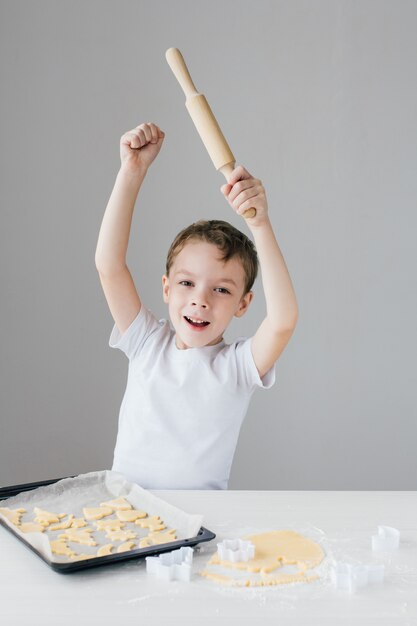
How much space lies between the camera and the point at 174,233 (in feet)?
8.02

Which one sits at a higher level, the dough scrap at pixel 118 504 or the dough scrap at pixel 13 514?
the dough scrap at pixel 13 514

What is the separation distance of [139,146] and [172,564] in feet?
2.37

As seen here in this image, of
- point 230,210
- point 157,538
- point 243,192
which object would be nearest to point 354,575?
point 157,538

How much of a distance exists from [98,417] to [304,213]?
94cm

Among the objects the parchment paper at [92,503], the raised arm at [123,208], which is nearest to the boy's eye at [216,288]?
the raised arm at [123,208]

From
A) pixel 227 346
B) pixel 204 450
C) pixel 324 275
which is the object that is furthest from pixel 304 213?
pixel 204 450

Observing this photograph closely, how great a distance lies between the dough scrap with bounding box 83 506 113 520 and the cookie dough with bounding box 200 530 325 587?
17 centimetres

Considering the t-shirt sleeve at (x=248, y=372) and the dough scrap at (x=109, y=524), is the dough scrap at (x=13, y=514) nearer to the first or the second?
the dough scrap at (x=109, y=524)

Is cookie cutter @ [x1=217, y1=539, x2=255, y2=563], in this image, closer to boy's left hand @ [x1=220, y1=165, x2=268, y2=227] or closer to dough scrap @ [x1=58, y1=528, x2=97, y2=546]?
dough scrap @ [x1=58, y1=528, x2=97, y2=546]

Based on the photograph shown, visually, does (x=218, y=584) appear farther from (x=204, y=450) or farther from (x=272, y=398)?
(x=272, y=398)

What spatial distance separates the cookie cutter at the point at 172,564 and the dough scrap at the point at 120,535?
0.22 ft

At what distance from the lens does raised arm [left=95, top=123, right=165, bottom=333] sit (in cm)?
125

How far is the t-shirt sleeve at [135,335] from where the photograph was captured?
4.51 ft

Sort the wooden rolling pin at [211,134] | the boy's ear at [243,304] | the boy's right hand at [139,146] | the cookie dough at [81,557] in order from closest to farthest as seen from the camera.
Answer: the cookie dough at [81,557]
the wooden rolling pin at [211,134]
the boy's right hand at [139,146]
the boy's ear at [243,304]
